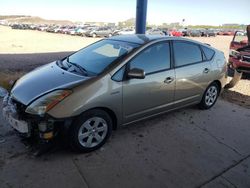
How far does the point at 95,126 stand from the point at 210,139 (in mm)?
1892

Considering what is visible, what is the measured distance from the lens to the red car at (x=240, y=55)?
816 centimetres

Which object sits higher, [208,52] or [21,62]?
[208,52]

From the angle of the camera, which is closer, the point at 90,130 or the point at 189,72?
the point at 90,130

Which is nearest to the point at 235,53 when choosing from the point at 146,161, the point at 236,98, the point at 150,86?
the point at 236,98

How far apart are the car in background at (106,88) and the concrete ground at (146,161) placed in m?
0.29

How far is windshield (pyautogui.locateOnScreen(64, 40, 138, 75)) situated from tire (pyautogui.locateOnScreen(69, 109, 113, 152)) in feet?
2.03

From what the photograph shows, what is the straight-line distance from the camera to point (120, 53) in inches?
144

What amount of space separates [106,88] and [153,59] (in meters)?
1.00

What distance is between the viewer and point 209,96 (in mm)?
5027

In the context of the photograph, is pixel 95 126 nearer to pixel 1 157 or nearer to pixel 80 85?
pixel 80 85

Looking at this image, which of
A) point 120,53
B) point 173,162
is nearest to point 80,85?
point 120,53

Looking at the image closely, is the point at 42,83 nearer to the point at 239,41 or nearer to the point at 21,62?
the point at 21,62

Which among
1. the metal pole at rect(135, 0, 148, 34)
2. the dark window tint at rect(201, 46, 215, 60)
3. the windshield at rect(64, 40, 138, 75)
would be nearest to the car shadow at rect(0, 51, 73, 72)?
the metal pole at rect(135, 0, 148, 34)

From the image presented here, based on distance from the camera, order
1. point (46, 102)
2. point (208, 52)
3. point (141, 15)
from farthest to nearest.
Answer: point (141, 15), point (208, 52), point (46, 102)
